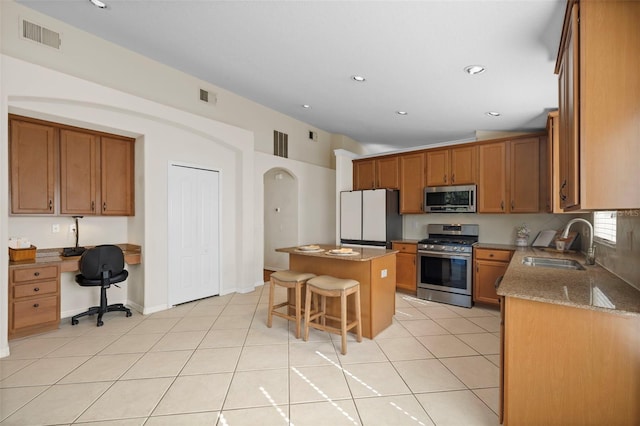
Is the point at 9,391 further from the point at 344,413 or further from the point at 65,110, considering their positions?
the point at 65,110

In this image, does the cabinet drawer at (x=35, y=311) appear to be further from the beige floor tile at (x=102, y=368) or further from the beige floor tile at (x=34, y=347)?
the beige floor tile at (x=102, y=368)

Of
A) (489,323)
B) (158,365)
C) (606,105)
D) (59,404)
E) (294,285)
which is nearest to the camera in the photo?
(606,105)

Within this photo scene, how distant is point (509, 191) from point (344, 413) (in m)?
3.95

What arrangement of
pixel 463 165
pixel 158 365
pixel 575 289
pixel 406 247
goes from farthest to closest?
pixel 406 247, pixel 463 165, pixel 158 365, pixel 575 289

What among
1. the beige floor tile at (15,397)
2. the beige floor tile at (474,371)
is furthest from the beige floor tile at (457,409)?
the beige floor tile at (15,397)

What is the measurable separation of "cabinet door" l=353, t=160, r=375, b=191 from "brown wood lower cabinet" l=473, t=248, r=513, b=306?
2.19m

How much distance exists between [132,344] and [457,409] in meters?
2.84

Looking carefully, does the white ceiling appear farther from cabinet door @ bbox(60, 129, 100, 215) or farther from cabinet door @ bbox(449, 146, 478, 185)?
cabinet door @ bbox(60, 129, 100, 215)

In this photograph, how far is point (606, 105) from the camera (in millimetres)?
1402

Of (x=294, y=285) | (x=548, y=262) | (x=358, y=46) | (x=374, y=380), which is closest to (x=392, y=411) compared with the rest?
(x=374, y=380)

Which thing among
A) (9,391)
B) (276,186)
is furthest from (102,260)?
(276,186)

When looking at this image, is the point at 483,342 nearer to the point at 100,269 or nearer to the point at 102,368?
the point at 102,368

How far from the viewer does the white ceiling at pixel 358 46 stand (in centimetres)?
239

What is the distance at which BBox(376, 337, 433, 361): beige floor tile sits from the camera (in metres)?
2.65
